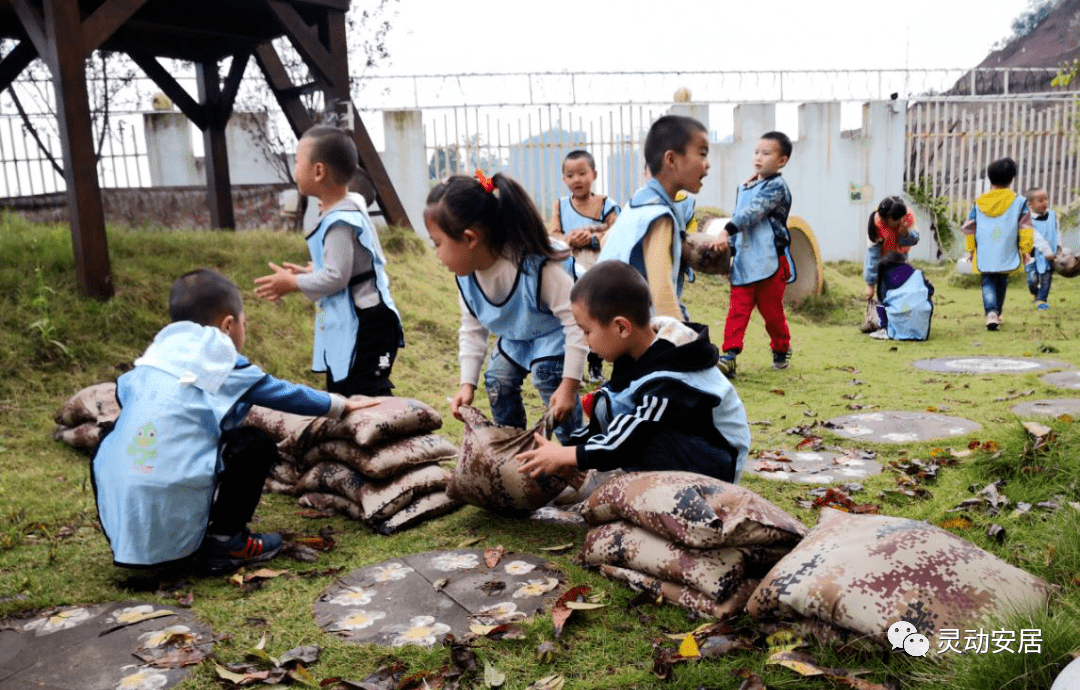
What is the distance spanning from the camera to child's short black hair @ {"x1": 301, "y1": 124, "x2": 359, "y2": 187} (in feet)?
12.6

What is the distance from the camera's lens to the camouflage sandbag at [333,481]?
3.39 m

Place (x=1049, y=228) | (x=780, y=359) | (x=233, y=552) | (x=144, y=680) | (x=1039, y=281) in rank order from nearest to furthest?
(x=144, y=680) → (x=233, y=552) → (x=780, y=359) → (x=1039, y=281) → (x=1049, y=228)

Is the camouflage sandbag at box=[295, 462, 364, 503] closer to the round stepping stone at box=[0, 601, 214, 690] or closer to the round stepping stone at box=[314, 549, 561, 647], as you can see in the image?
the round stepping stone at box=[314, 549, 561, 647]

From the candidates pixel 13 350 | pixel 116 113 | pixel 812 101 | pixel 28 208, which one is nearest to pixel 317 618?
pixel 13 350

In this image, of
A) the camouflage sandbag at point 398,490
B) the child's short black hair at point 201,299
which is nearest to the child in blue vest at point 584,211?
the camouflage sandbag at point 398,490

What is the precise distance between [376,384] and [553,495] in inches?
48.6

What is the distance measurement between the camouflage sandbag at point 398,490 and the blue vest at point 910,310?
19.4ft

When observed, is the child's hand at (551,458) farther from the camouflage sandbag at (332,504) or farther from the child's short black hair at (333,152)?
the child's short black hair at (333,152)

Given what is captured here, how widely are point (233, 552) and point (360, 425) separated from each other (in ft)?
2.25

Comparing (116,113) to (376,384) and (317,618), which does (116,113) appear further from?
(317,618)

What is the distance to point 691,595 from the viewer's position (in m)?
2.31

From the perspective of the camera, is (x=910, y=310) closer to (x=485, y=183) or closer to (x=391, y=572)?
(x=485, y=183)

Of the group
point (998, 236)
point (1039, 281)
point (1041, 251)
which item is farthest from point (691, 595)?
point (1039, 281)

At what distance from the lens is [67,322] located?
5117 millimetres
